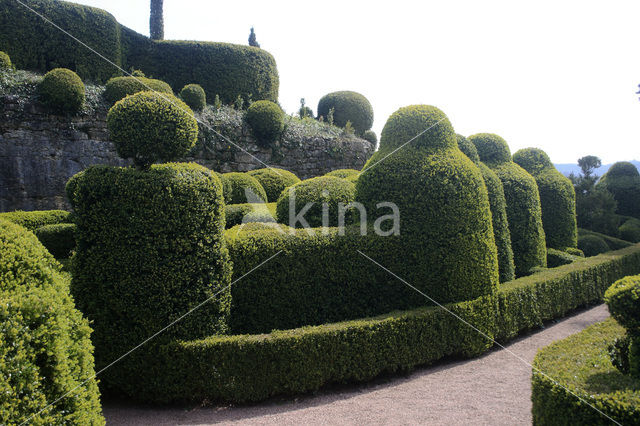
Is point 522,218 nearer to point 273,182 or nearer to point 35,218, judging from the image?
point 273,182

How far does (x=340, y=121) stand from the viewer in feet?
73.7

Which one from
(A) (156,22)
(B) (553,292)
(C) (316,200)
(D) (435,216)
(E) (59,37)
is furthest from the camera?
(A) (156,22)

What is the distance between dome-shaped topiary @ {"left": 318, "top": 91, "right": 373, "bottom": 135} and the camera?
22.4m

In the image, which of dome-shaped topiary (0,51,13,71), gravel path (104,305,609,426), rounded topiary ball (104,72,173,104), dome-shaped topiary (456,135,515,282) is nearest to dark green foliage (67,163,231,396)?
gravel path (104,305,609,426)

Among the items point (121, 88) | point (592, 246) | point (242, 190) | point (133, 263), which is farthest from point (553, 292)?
point (121, 88)

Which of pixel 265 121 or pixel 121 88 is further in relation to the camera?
pixel 265 121

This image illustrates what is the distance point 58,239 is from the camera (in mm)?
8094

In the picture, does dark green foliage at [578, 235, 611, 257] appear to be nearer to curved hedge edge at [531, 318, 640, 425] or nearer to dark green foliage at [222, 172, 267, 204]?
curved hedge edge at [531, 318, 640, 425]

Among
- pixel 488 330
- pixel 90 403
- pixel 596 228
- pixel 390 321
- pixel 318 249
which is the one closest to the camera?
pixel 90 403

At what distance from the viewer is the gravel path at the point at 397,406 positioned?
14.6ft

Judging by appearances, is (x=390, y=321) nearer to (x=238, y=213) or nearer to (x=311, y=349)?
(x=311, y=349)

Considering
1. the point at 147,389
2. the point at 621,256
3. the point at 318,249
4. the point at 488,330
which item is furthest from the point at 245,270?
the point at 621,256

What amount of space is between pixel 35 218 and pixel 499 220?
33.7ft

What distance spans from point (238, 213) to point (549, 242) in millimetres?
9087
